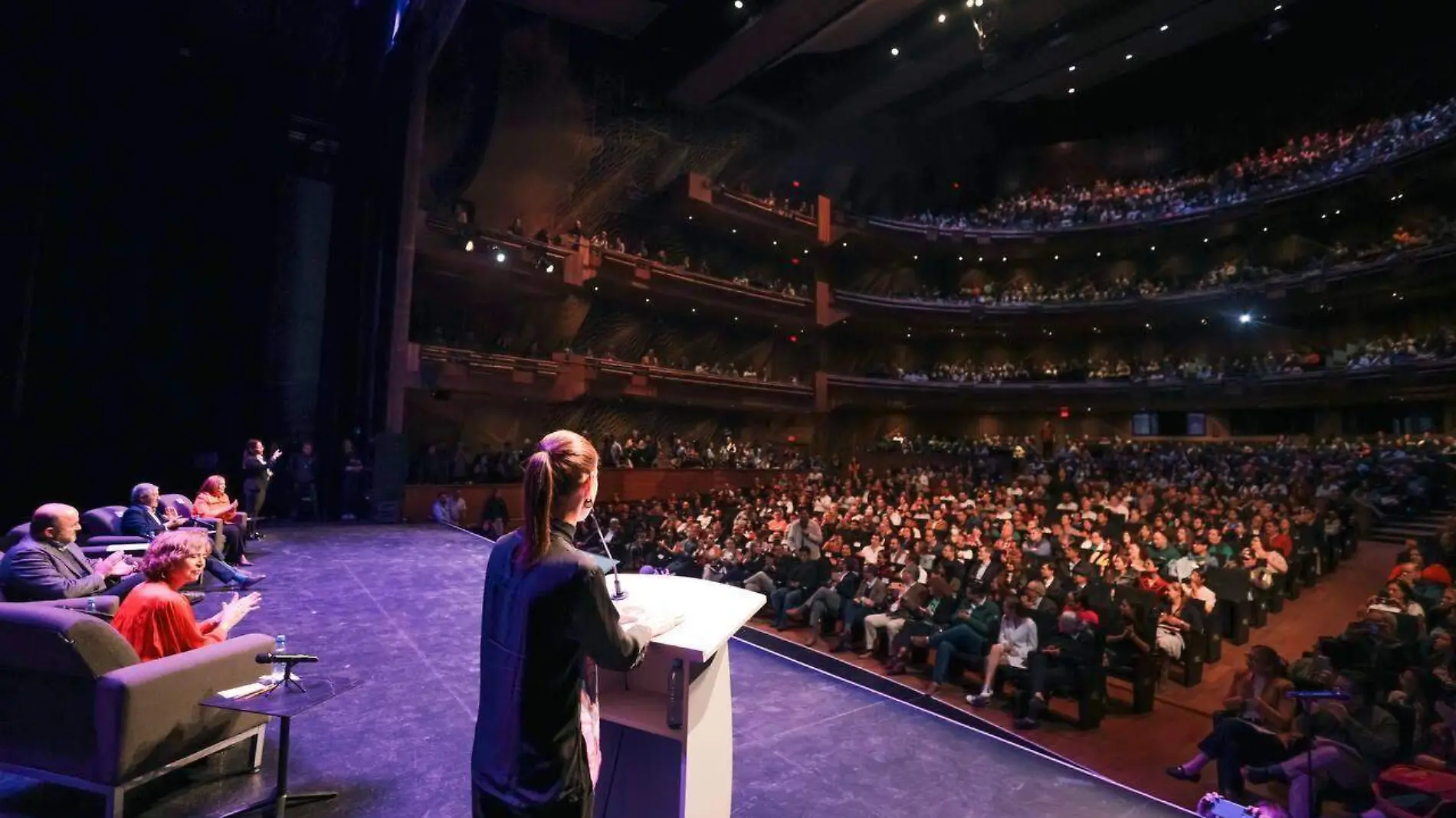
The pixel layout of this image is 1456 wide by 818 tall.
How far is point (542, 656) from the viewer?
4.73 ft

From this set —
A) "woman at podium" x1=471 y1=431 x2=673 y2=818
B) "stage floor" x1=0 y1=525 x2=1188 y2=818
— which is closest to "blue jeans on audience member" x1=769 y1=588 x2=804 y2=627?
"stage floor" x1=0 y1=525 x2=1188 y2=818

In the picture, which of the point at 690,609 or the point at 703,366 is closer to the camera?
the point at 690,609

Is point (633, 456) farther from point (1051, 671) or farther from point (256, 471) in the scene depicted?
point (1051, 671)

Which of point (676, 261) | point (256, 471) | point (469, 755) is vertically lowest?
point (469, 755)

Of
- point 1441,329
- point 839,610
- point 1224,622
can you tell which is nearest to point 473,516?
point 839,610

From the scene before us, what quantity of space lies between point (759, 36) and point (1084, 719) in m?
15.2

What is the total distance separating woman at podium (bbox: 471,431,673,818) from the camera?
1.42 metres

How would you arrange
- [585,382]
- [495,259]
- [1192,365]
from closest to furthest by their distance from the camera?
[495,259]
[585,382]
[1192,365]

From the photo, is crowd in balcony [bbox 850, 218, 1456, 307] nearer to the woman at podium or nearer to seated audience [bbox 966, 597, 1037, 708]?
seated audience [bbox 966, 597, 1037, 708]

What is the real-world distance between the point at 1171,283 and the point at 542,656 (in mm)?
23854

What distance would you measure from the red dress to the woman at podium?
6.58 ft

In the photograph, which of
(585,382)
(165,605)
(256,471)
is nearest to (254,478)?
(256,471)

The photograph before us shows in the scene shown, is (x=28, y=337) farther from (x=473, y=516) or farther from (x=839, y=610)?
(x=839, y=610)

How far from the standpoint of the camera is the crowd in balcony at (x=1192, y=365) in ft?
51.1
